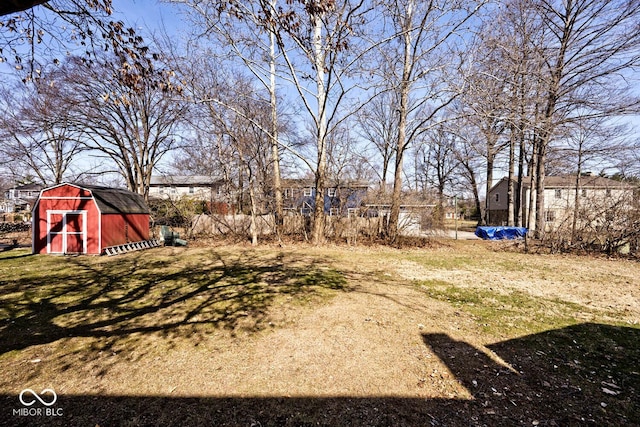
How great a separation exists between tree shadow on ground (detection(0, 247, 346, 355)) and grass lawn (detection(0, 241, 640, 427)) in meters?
0.04

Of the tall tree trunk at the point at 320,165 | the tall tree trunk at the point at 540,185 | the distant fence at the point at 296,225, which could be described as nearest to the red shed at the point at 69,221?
the distant fence at the point at 296,225

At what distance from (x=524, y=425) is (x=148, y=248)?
1550 centimetres

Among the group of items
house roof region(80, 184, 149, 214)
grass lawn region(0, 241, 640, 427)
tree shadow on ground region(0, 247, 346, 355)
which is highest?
house roof region(80, 184, 149, 214)

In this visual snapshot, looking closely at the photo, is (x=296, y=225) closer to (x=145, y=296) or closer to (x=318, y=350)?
(x=145, y=296)

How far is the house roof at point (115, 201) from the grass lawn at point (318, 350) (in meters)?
5.13

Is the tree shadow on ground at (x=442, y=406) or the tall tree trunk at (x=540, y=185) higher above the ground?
the tall tree trunk at (x=540, y=185)

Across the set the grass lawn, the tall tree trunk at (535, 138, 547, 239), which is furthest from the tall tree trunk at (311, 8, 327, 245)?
the tall tree trunk at (535, 138, 547, 239)

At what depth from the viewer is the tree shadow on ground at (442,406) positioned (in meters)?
2.38

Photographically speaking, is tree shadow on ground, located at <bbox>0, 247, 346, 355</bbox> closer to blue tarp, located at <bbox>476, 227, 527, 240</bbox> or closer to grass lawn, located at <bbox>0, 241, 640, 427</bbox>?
grass lawn, located at <bbox>0, 241, 640, 427</bbox>

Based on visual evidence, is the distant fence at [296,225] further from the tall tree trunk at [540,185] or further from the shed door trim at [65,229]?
the tall tree trunk at [540,185]

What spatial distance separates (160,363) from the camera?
3.26 m

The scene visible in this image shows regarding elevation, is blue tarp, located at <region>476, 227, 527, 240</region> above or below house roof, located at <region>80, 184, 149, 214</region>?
below

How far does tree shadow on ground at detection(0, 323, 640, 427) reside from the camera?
2383 mm

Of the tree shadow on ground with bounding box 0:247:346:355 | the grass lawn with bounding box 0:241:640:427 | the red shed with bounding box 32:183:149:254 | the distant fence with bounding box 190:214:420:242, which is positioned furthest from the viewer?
the distant fence with bounding box 190:214:420:242
